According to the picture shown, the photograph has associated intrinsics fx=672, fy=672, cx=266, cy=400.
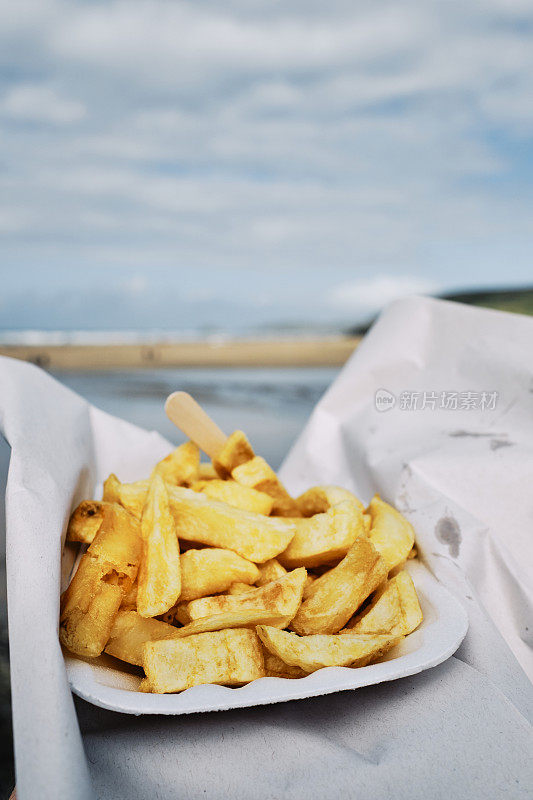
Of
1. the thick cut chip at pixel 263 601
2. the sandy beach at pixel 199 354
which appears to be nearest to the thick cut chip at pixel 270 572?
the thick cut chip at pixel 263 601

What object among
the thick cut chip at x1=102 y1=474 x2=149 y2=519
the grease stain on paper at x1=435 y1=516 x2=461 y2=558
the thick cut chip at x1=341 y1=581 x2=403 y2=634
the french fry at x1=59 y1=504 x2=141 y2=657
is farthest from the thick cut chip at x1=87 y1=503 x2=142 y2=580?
the grease stain on paper at x1=435 y1=516 x2=461 y2=558

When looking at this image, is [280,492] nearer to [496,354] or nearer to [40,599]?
[40,599]

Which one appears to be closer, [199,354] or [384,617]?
[384,617]

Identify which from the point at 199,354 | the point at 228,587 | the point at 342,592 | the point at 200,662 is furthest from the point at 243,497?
the point at 199,354

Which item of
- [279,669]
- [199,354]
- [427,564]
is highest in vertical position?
[279,669]

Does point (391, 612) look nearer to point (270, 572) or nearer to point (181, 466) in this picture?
point (270, 572)

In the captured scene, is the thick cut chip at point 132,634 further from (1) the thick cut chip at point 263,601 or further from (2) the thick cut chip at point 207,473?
(2) the thick cut chip at point 207,473
